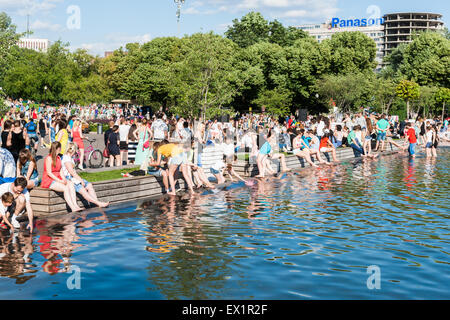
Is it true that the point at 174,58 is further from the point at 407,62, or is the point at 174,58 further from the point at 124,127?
the point at 124,127

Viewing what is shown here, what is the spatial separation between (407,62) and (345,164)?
64091 mm

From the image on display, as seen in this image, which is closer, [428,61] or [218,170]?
[218,170]

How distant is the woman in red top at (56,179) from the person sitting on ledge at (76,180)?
0.23 m

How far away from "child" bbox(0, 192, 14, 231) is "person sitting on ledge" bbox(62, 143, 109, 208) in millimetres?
1758

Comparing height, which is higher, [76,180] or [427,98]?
[427,98]

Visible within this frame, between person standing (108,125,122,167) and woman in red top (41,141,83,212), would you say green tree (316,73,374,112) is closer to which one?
person standing (108,125,122,167)

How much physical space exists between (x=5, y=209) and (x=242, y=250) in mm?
4319

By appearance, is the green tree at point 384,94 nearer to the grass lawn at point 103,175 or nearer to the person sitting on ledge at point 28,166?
the grass lawn at point 103,175

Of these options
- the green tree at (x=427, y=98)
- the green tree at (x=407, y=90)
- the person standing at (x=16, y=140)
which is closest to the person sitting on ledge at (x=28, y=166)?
the person standing at (x=16, y=140)

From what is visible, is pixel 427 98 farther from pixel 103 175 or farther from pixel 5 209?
pixel 5 209

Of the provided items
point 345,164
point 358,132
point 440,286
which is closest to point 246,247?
point 440,286

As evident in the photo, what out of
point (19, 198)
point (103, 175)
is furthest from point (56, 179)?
point (103, 175)

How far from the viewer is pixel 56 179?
10.9 m

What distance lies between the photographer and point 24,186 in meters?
9.52
